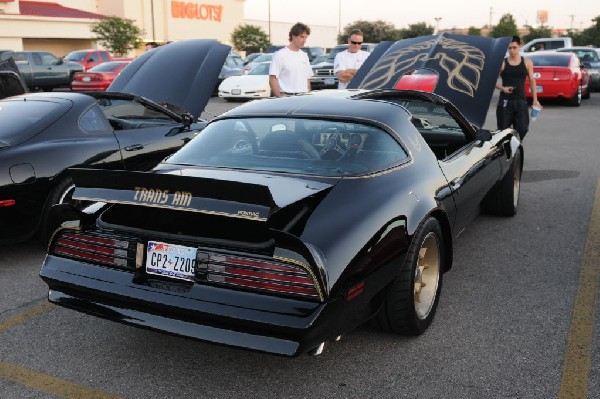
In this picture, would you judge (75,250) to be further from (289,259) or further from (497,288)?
(497,288)

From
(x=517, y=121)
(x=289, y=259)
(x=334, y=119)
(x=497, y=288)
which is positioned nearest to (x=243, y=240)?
(x=289, y=259)

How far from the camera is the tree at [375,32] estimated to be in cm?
8612

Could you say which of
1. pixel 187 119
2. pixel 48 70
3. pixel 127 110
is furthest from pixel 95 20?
pixel 187 119

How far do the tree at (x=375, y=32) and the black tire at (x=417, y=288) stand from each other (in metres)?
83.9

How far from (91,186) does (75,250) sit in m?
0.36

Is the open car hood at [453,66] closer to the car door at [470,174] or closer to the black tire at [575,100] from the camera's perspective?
the car door at [470,174]

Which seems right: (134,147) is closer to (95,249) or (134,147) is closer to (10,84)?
(10,84)

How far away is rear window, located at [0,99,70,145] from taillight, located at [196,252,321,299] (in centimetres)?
289

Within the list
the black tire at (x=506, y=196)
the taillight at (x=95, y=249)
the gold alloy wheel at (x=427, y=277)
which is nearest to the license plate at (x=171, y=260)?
the taillight at (x=95, y=249)

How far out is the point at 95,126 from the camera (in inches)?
224

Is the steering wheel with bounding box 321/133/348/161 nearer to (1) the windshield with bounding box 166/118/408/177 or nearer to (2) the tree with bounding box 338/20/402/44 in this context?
(1) the windshield with bounding box 166/118/408/177

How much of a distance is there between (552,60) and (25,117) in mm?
14824

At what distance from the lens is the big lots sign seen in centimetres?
5600

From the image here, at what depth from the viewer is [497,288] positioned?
4305 millimetres
